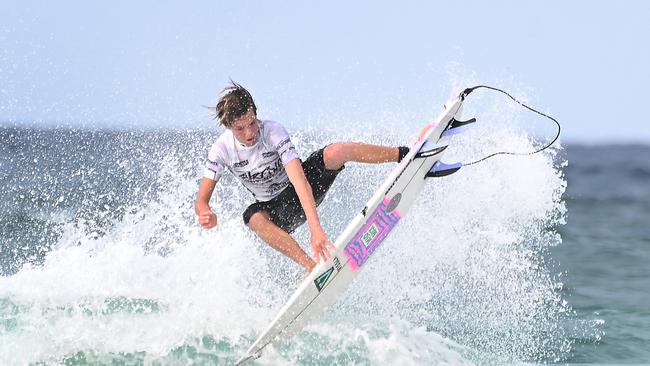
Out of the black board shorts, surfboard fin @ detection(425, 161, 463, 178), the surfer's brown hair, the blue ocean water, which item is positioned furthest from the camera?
the blue ocean water

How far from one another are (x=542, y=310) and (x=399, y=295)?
2960 millimetres

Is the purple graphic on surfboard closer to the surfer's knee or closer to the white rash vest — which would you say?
the surfer's knee

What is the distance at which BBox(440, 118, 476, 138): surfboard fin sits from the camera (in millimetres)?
6867

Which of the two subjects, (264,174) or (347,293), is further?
(347,293)

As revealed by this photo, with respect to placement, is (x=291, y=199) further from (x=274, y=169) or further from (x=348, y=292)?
(x=348, y=292)

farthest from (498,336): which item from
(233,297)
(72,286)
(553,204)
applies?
(72,286)

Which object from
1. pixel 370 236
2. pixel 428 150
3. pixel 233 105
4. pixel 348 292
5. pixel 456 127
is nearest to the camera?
pixel 233 105

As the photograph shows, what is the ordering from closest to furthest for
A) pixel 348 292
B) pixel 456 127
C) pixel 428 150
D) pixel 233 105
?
pixel 233 105
pixel 428 150
pixel 456 127
pixel 348 292

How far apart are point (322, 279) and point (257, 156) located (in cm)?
109

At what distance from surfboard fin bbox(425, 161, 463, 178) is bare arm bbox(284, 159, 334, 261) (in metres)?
1.24

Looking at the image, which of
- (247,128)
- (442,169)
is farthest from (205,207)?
(442,169)

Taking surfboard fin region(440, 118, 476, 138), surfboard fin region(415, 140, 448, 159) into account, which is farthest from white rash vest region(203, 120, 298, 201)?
surfboard fin region(440, 118, 476, 138)

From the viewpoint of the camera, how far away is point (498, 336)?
891 centimetres

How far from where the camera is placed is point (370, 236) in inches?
259
